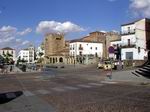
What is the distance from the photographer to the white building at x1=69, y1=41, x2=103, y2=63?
118m

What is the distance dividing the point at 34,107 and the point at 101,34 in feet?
418

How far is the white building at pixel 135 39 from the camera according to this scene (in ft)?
253

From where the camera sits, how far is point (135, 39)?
77500 mm

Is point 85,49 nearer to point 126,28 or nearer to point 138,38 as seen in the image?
point 126,28

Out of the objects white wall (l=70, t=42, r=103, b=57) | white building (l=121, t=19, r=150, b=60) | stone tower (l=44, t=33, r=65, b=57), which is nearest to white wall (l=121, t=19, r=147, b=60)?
white building (l=121, t=19, r=150, b=60)

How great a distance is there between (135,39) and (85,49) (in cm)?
4588

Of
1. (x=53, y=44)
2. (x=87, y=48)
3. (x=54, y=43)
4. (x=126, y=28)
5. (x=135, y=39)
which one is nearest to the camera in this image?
(x=135, y=39)

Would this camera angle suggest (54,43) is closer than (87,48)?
No

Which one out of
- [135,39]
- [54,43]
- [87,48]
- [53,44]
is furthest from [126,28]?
[53,44]

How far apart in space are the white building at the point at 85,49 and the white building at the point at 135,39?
36490 millimetres

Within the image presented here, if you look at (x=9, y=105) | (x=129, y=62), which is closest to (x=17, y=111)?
(x=9, y=105)

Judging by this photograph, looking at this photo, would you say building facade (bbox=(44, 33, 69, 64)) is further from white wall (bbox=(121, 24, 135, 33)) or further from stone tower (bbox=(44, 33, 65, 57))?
white wall (bbox=(121, 24, 135, 33))

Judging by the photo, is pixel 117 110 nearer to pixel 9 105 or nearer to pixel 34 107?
pixel 34 107

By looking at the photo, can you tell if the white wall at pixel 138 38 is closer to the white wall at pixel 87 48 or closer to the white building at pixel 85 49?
the white building at pixel 85 49
